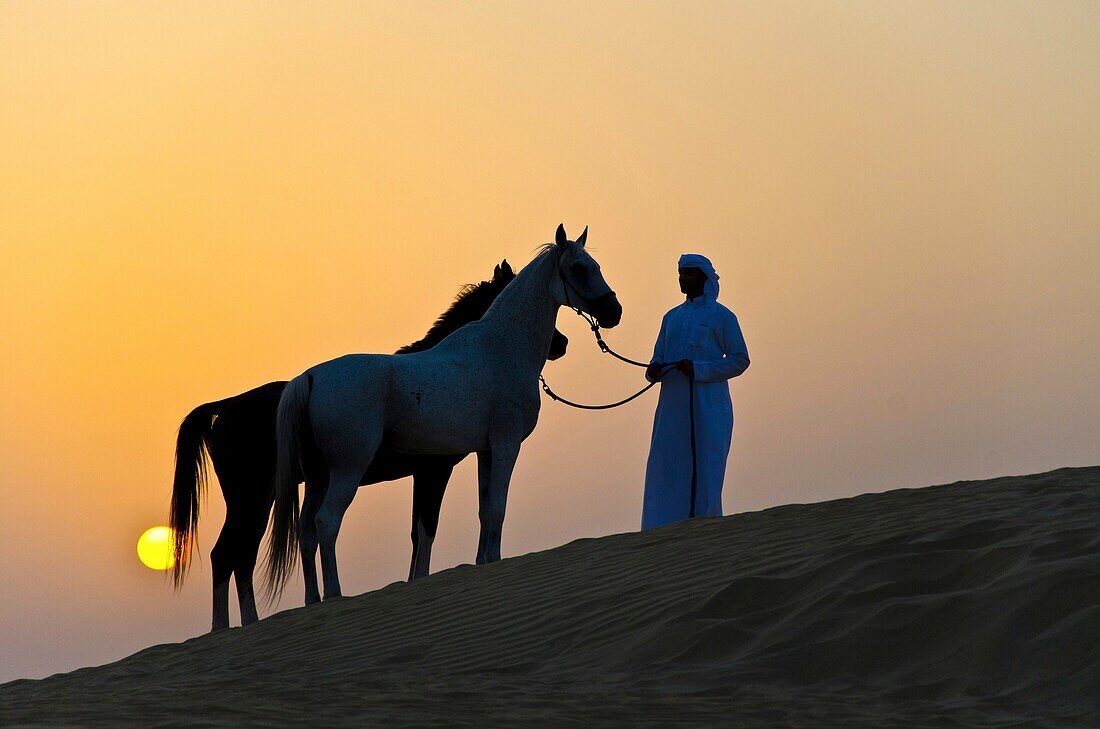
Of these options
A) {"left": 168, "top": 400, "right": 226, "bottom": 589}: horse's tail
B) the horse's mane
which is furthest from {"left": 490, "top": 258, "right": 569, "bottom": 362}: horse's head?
{"left": 168, "top": 400, "right": 226, "bottom": 589}: horse's tail

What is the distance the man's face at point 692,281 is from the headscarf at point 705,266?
0.09ft

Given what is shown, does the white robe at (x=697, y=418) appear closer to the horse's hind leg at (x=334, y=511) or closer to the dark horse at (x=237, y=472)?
the dark horse at (x=237, y=472)

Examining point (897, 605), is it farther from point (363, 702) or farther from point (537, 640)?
point (363, 702)

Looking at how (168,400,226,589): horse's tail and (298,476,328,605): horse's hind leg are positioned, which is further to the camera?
(168,400,226,589): horse's tail

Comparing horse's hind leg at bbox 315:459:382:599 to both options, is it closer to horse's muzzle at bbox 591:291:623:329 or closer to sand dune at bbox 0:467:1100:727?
sand dune at bbox 0:467:1100:727

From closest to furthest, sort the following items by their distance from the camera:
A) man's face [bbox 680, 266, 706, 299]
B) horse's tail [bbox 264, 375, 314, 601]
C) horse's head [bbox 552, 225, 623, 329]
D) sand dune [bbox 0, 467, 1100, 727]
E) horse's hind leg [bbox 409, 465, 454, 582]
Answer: sand dune [bbox 0, 467, 1100, 727], horse's tail [bbox 264, 375, 314, 601], horse's head [bbox 552, 225, 623, 329], man's face [bbox 680, 266, 706, 299], horse's hind leg [bbox 409, 465, 454, 582]

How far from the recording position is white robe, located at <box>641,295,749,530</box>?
11180mm

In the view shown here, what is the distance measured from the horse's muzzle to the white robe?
0.66m

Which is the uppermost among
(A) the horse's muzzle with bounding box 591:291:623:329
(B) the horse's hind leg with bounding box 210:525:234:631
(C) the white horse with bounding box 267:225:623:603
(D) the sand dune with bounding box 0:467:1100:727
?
(A) the horse's muzzle with bounding box 591:291:623:329

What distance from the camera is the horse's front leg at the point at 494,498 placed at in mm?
10453

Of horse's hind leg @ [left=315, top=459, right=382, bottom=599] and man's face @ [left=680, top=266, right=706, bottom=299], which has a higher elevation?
man's face @ [left=680, top=266, right=706, bottom=299]

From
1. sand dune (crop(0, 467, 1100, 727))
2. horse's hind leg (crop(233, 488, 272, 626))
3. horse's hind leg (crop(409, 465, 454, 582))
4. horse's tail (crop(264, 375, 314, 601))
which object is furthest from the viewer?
horse's hind leg (crop(409, 465, 454, 582))

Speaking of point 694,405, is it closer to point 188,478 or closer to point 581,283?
point 581,283

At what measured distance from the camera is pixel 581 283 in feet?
35.7
